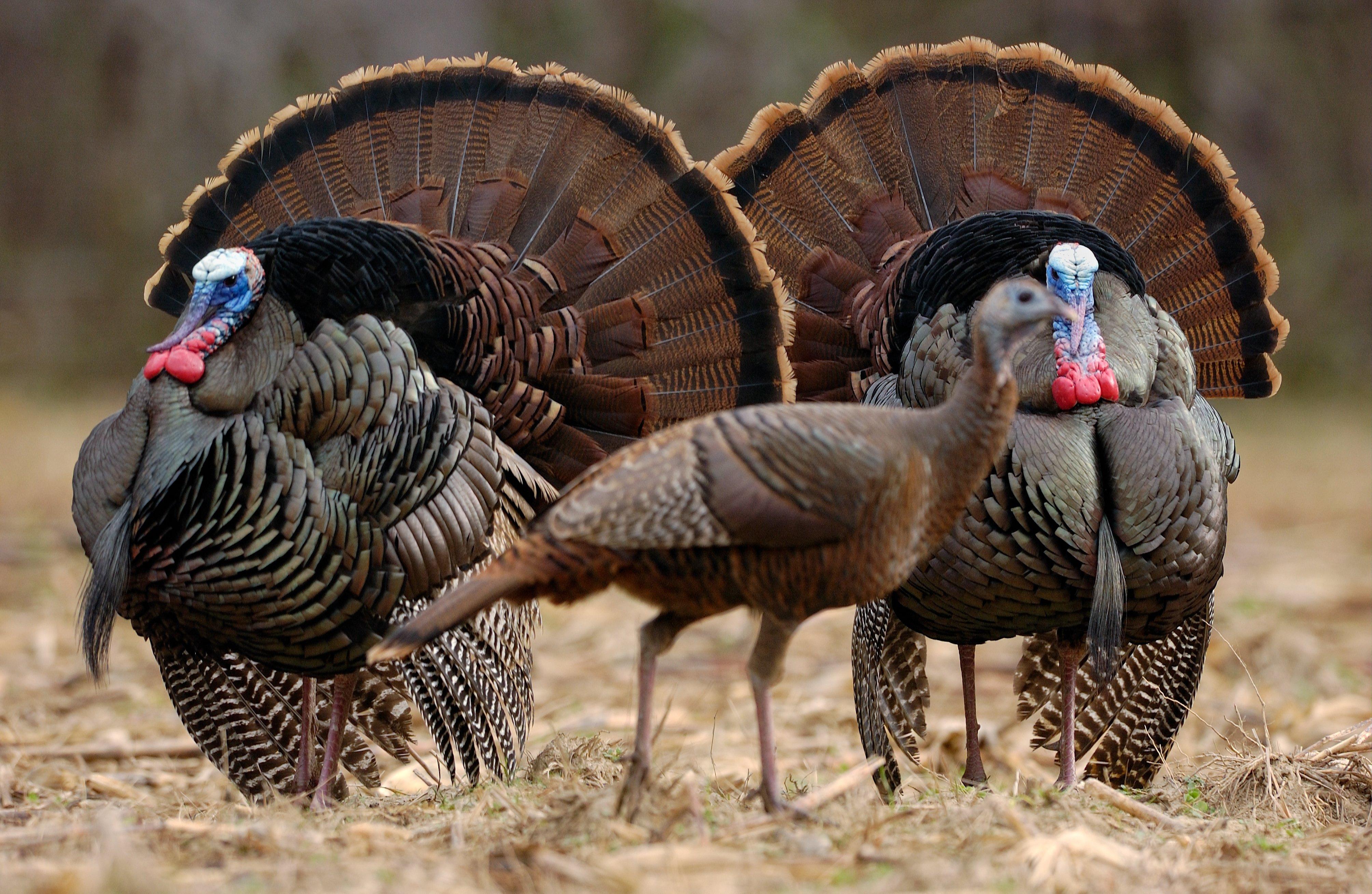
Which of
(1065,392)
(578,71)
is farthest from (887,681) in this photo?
(578,71)

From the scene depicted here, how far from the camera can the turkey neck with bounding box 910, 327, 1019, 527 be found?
124 inches

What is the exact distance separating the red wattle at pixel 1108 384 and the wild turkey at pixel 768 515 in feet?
2.80

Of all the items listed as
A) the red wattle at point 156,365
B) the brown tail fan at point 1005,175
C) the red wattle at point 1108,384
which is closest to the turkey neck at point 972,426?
the red wattle at point 1108,384

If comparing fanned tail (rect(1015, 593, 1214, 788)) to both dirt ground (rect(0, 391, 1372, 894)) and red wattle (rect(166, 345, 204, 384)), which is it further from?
red wattle (rect(166, 345, 204, 384))

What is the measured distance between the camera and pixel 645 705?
10.5 feet

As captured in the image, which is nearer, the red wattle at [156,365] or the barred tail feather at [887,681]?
the red wattle at [156,365]

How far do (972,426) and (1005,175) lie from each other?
6.90ft

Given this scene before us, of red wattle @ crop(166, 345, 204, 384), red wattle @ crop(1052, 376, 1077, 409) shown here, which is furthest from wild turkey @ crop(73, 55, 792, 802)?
red wattle @ crop(1052, 376, 1077, 409)

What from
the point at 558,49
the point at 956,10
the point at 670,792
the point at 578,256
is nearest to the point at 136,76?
the point at 558,49

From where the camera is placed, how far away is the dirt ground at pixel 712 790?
9.43ft

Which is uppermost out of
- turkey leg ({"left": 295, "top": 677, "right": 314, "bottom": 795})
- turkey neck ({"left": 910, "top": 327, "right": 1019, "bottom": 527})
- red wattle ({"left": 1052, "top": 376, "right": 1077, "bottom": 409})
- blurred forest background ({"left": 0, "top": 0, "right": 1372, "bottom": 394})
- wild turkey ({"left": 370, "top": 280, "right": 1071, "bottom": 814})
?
blurred forest background ({"left": 0, "top": 0, "right": 1372, "bottom": 394})

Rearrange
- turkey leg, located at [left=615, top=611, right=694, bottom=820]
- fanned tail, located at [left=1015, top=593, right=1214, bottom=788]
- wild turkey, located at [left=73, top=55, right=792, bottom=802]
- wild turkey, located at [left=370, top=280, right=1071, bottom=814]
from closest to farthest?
wild turkey, located at [left=370, top=280, right=1071, bottom=814] < turkey leg, located at [left=615, top=611, right=694, bottom=820] < wild turkey, located at [left=73, top=55, right=792, bottom=802] < fanned tail, located at [left=1015, top=593, right=1214, bottom=788]

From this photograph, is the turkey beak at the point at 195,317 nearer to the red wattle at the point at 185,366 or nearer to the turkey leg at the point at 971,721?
the red wattle at the point at 185,366

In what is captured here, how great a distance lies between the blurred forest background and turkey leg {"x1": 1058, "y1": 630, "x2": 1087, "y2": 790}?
349 inches
